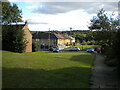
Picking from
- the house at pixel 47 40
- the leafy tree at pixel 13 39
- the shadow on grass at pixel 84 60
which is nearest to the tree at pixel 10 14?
the leafy tree at pixel 13 39

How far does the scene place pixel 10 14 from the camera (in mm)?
41562

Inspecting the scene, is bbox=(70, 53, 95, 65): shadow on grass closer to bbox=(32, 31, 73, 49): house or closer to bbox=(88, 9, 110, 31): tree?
bbox=(88, 9, 110, 31): tree

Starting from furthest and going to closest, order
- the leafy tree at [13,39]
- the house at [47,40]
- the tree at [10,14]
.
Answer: the house at [47,40], the tree at [10,14], the leafy tree at [13,39]

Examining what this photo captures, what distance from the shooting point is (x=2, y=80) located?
8.41 m

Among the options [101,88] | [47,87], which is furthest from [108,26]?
[47,87]

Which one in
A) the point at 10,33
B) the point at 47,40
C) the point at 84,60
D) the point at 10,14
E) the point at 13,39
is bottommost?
the point at 84,60

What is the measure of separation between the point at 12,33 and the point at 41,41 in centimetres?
3849

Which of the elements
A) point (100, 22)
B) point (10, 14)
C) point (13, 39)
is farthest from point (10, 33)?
point (100, 22)

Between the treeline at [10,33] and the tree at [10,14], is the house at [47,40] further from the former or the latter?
the treeline at [10,33]

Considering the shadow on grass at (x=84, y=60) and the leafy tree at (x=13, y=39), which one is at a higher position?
the leafy tree at (x=13, y=39)

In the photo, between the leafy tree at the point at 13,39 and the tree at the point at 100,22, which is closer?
the tree at the point at 100,22

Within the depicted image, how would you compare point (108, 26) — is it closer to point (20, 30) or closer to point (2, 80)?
point (2, 80)

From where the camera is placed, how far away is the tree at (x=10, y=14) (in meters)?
41.0

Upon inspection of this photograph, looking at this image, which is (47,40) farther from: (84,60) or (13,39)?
(84,60)
